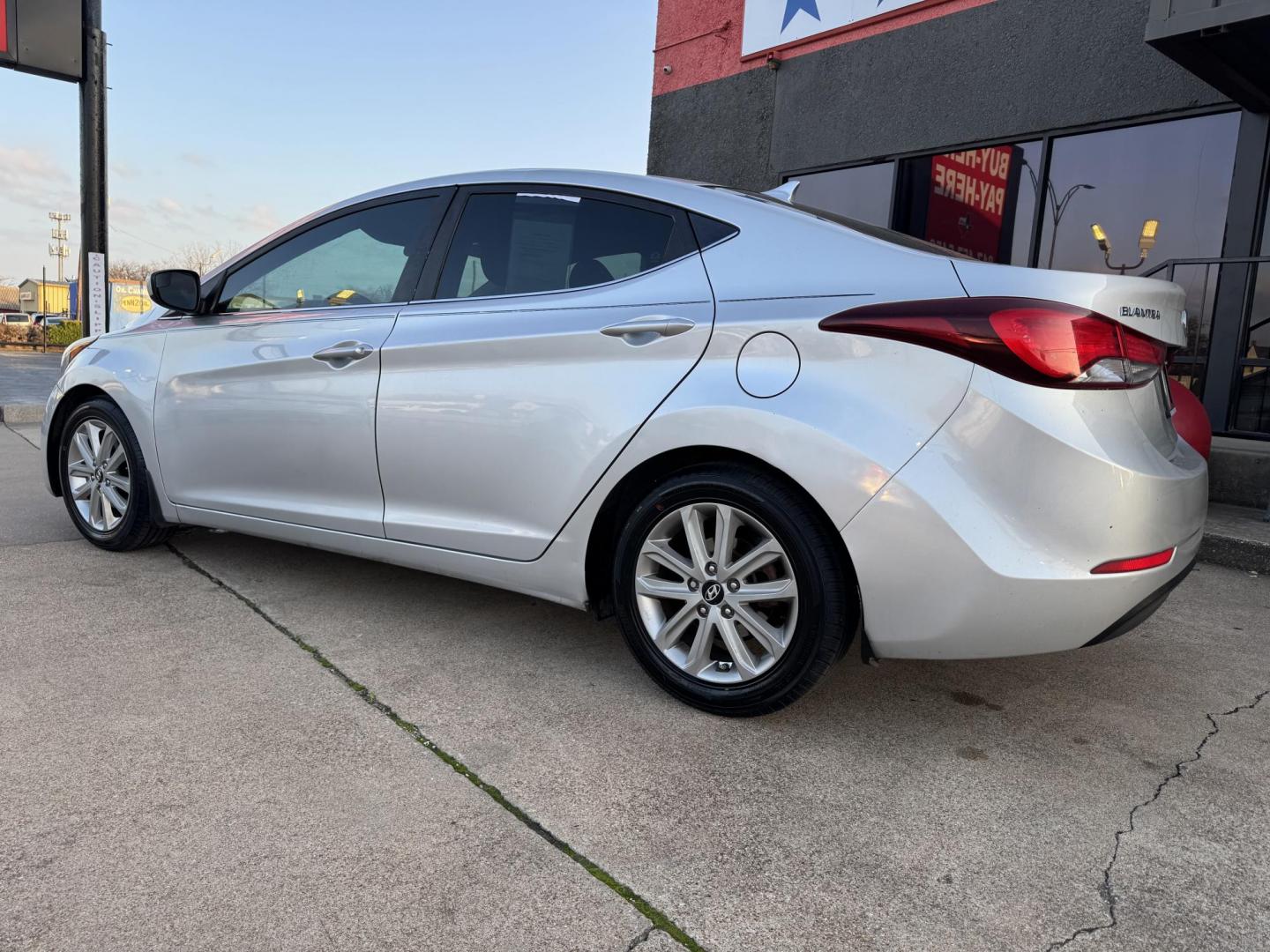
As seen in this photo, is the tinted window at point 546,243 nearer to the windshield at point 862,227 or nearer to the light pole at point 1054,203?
the windshield at point 862,227

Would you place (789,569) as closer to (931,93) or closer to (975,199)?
(975,199)

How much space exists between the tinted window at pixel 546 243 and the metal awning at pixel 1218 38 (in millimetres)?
4229

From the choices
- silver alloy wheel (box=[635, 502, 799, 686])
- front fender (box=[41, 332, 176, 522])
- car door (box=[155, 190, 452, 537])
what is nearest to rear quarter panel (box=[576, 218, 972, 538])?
silver alloy wheel (box=[635, 502, 799, 686])

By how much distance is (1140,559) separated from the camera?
2283mm

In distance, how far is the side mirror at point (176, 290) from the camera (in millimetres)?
3836

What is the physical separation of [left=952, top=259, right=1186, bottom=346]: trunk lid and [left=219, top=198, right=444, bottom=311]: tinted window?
1.94m

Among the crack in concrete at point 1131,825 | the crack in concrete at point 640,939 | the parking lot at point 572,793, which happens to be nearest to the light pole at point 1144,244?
the parking lot at point 572,793

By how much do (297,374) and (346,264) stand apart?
47cm

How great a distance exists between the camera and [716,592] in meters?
2.57

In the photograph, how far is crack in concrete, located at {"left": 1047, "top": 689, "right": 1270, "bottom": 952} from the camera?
1.76 m

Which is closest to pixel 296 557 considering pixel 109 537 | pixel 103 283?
pixel 109 537

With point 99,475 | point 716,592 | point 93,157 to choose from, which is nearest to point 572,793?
point 716,592

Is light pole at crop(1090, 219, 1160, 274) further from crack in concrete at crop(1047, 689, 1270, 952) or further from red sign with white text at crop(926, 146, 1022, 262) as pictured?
crack in concrete at crop(1047, 689, 1270, 952)

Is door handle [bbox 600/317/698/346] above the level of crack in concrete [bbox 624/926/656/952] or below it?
above
